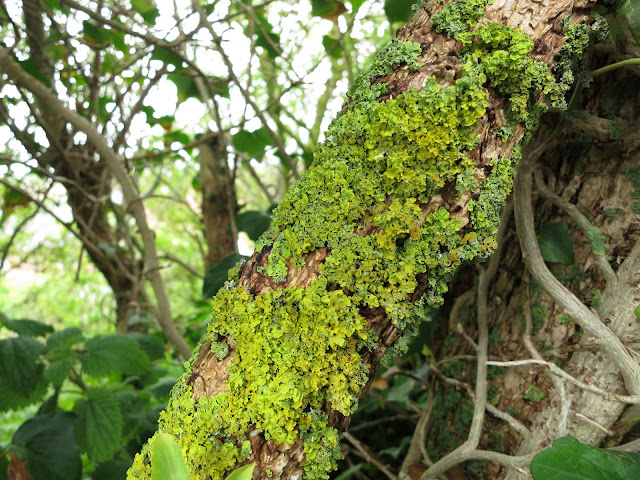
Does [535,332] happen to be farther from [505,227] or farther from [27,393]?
[27,393]

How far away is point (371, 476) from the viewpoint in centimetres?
166

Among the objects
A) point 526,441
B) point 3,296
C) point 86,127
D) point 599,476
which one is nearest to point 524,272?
point 526,441

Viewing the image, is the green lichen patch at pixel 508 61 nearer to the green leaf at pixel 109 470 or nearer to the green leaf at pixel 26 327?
the green leaf at pixel 109 470

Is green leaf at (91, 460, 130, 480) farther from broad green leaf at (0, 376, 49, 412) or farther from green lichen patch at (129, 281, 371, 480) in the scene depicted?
green lichen patch at (129, 281, 371, 480)

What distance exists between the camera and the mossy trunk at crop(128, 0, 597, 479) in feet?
2.55

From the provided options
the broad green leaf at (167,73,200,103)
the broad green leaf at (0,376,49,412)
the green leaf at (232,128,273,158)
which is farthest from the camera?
the broad green leaf at (167,73,200,103)

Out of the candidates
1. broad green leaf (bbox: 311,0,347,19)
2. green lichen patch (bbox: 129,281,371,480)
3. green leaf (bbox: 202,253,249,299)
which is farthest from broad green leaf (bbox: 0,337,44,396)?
broad green leaf (bbox: 311,0,347,19)

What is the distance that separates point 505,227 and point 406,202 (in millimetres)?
556

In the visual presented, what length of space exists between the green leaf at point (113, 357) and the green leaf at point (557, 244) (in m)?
1.15

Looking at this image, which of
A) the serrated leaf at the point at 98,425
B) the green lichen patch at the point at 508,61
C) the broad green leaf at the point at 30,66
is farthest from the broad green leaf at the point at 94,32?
the green lichen patch at the point at 508,61

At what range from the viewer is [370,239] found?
80cm

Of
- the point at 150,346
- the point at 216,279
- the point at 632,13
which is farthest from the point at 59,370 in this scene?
the point at 632,13

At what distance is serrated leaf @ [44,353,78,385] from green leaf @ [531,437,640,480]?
129cm

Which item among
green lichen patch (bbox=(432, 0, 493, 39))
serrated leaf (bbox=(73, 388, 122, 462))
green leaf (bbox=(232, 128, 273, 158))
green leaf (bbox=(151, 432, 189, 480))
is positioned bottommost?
green leaf (bbox=(151, 432, 189, 480))
